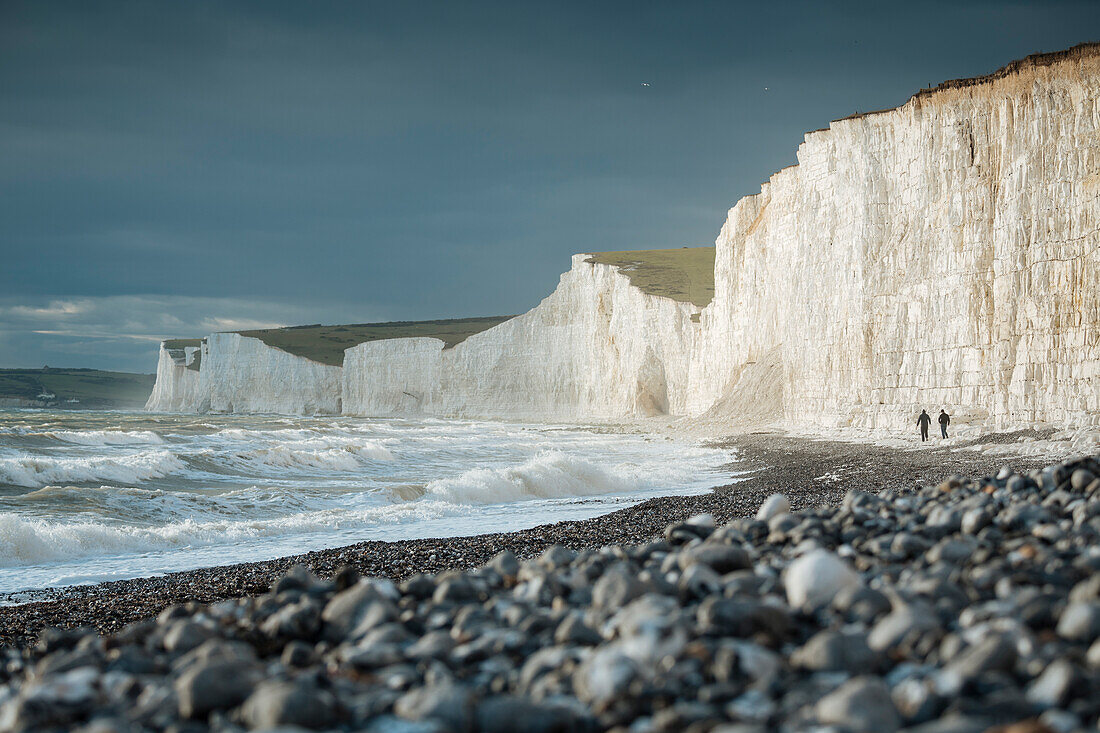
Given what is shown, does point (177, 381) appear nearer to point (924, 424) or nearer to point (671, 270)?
point (671, 270)

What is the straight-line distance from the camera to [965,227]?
25.0m

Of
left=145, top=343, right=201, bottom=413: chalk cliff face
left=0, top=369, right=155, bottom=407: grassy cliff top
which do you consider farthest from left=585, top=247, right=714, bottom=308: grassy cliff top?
left=0, top=369, right=155, bottom=407: grassy cliff top

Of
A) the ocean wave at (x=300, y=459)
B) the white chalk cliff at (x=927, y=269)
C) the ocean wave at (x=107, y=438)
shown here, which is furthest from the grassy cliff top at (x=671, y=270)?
the ocean wave at (x=300, y=459)

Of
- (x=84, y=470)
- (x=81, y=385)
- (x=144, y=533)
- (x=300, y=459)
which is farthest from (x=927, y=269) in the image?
(x=81, y=385)

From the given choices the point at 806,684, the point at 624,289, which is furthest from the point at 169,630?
the point at 624,289

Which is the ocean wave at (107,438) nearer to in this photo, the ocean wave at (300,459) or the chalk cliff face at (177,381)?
the ocean wave at (300,459)

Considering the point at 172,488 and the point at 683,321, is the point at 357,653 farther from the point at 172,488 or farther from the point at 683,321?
the point at 683,321

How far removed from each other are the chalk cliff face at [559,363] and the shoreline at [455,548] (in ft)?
129

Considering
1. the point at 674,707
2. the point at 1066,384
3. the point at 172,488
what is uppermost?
the point at 1066,384

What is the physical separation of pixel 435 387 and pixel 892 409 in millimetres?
50996

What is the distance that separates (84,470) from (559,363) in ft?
163

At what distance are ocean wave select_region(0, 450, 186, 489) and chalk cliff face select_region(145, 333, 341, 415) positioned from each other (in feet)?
200

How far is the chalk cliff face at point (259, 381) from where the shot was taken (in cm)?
8031

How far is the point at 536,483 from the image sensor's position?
1756 centimetres
